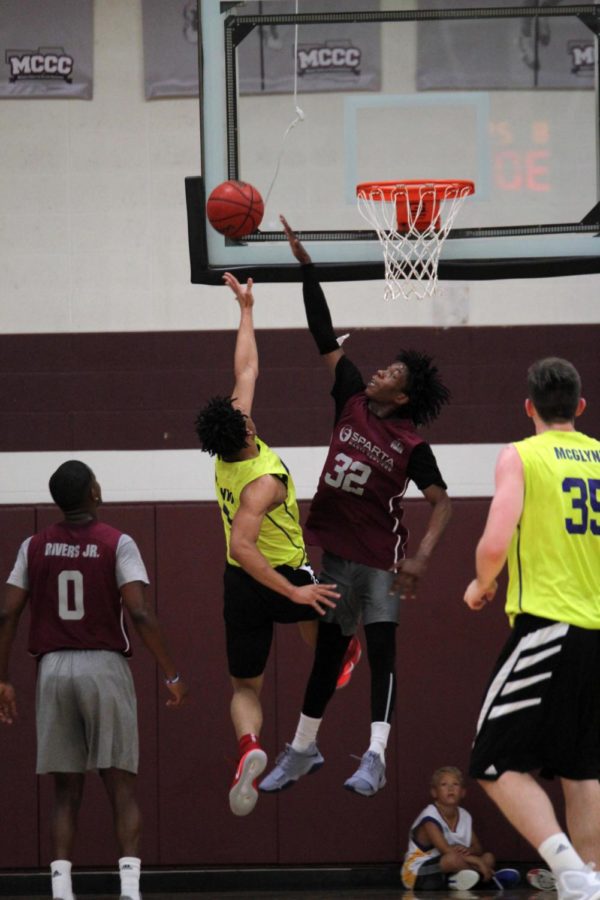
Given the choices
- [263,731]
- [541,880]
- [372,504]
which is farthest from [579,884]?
[263,731]

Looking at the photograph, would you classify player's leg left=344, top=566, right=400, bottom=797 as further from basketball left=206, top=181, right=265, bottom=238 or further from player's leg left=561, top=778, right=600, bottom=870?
basketball left=206, top=181, right=265, bottom=238

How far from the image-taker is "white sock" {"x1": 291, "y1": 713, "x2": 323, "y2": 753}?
7.47 metres

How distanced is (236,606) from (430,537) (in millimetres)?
A: 1105

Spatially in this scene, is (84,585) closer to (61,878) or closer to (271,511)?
(271,511)

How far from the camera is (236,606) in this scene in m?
7.45

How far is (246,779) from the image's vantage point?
7.25 meters

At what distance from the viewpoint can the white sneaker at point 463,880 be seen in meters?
9.39

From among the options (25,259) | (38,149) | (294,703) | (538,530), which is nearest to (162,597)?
(294,703)

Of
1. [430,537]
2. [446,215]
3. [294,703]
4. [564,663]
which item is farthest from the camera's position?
[294,703]

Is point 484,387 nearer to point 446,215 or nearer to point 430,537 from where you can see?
point 446,215

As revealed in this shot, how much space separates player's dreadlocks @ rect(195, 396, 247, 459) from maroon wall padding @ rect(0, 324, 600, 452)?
2812mm

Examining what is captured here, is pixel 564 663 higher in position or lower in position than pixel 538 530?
lower

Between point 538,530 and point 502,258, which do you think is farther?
point 502,258

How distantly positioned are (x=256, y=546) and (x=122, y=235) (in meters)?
3.67
